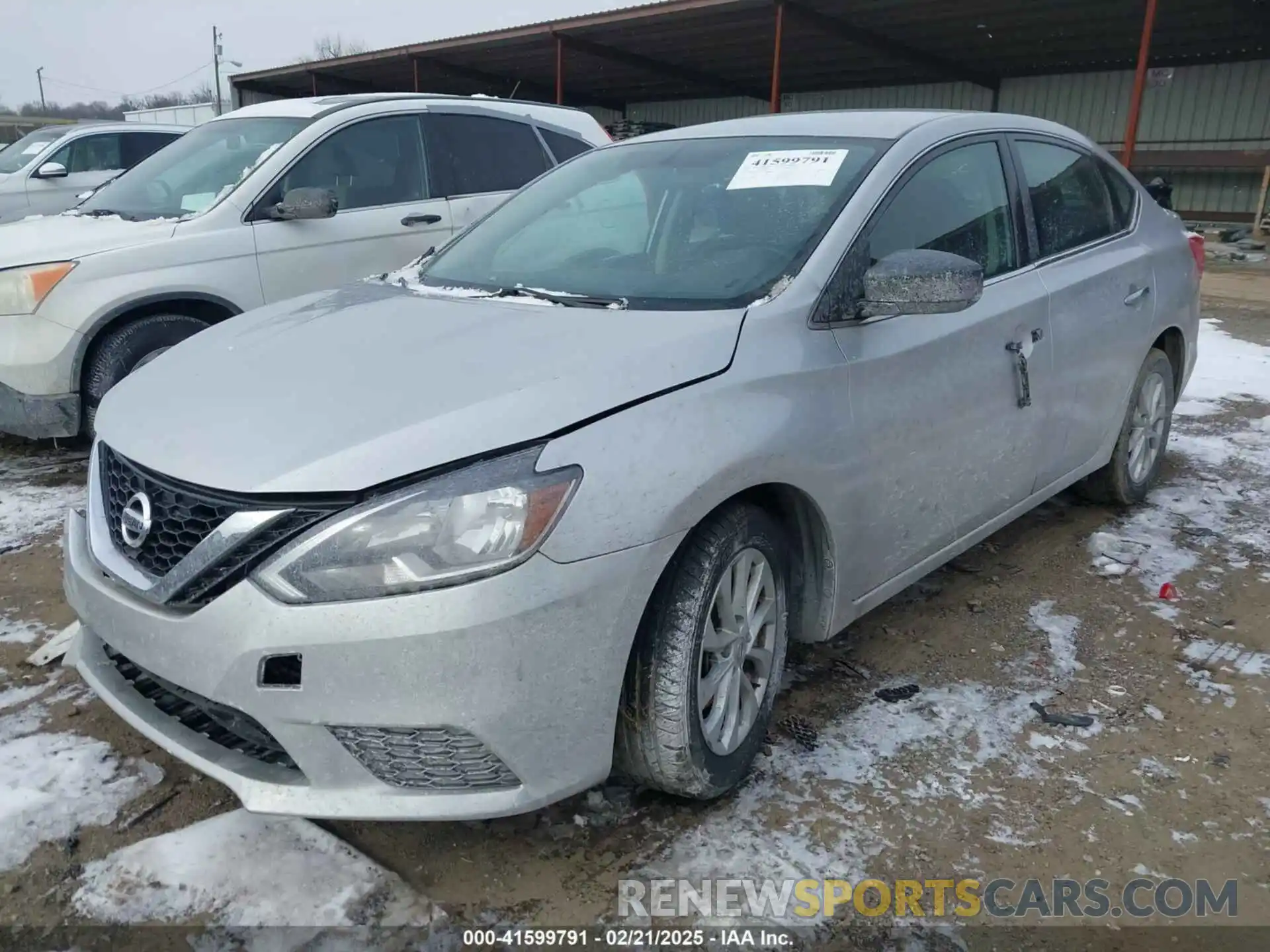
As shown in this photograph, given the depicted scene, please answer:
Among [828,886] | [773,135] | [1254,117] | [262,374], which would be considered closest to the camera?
[828,886]

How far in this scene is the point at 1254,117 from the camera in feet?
61.5

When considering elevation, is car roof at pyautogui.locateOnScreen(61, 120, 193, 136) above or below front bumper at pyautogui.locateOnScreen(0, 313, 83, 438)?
above

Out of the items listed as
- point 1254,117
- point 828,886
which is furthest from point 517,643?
point 1254,117

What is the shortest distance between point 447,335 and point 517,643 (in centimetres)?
92

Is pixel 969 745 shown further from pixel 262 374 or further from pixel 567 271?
pixel 262 374

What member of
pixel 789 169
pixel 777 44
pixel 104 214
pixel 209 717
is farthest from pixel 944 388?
pixel 777 44

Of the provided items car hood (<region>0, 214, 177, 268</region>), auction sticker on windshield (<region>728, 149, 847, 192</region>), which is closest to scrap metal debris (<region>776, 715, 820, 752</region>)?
auction sticker on windshield (<region>728, 149, 847, 192</region>)

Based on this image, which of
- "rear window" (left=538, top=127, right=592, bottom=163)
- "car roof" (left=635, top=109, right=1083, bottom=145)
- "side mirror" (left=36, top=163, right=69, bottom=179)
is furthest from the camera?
"side mirror" (left=36, top=163, right=69, bottom=179)

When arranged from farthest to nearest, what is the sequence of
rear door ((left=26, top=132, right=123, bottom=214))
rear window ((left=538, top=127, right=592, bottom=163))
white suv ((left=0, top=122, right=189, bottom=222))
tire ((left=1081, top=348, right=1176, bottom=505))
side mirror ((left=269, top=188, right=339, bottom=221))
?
rear door ((left=26, top=132, right=123, bottom=214)) < white suv ((left=0, top=122, right=189, bottom=222)) < rear window ((left=538, top=127, right=592, bottom=163)) < side mirror ((left=269, top=188, right=339, bottom=221)) < tire ((left=1081, top=348, right=1176, bottom=505))

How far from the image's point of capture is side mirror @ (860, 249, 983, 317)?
249 centimetres

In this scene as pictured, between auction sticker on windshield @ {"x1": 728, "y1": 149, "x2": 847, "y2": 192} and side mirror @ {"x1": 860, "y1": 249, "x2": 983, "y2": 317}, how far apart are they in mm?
437

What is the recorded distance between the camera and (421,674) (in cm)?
185

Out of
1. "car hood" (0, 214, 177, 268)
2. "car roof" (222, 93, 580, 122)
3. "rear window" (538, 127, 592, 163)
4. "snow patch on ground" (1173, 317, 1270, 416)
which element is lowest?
"snow patch on ground" (1173, 317, 1270, 416)

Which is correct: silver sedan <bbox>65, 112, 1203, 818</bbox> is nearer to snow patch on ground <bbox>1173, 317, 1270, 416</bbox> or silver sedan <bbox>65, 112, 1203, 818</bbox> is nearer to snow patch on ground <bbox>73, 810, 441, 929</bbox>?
snow patch on ground <bbox>73, 810, 441, 929</bbox>
